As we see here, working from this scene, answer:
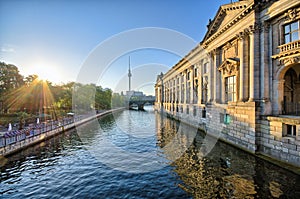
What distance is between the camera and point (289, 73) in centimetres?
1775

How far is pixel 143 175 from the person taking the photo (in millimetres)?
12461

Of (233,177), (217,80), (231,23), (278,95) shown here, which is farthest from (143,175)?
(231,23)

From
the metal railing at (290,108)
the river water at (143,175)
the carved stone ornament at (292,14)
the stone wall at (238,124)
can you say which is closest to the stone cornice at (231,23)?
the carved stone ornament at (292,14)

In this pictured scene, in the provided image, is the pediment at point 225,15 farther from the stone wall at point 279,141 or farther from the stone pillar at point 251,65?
the stone wall at point 279,141

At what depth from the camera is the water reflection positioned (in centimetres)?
972

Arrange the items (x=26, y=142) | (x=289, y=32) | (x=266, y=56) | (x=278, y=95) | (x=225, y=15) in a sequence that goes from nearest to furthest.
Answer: (x=289, y=32), (x=278, y=95), (x=266, y=56), (x=26, y=142), (x=225, y=15)

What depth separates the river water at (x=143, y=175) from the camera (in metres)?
9.97

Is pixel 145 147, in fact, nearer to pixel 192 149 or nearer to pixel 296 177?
pixel 192 149

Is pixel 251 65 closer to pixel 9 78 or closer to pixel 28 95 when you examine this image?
pixel 28 95

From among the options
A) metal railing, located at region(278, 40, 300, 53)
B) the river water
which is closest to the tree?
the river water

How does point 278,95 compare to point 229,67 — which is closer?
point 278,95

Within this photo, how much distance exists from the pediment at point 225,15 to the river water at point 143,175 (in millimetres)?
16396

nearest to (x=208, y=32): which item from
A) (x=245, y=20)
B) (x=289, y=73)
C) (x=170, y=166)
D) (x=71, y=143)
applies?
(x=245, y=20)

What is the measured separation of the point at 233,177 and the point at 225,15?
2186cm
